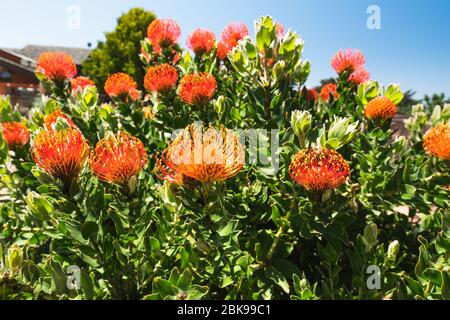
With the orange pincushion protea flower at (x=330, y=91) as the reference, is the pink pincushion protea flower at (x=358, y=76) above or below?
above

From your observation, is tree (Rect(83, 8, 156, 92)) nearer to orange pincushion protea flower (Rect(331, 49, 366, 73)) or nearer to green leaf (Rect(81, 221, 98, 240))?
orange pincushion protea flower (Rect(331, 49, 366, 73))

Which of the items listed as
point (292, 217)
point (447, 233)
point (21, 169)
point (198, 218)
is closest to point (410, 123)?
point (447, 233)

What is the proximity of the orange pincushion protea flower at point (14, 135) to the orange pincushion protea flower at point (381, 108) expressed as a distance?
2225 mm

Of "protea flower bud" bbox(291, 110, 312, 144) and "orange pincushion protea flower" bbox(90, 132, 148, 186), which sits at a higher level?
"protea flower bud" bbox(291, 110, 312, 144)

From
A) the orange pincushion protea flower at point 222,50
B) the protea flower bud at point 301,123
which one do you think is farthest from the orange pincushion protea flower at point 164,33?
the protea flower bud at point 301,123

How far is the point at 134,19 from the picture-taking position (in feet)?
Answer: 71.6

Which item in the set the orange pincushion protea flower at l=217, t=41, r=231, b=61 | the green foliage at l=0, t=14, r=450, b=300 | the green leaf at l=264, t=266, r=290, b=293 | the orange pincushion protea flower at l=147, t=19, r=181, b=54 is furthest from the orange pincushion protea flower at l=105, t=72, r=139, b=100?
the green leaf at l=264, t=266, r=290, b=293

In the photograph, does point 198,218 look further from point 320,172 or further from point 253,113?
point 253,113

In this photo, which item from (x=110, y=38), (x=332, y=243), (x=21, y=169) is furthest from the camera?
(x=110, y=38)

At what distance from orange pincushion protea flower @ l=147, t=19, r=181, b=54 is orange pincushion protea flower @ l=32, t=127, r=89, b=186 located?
1672mm

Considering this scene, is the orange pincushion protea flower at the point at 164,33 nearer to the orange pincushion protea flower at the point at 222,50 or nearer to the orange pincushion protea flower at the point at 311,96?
the orange pincushion protea flower at the point at 222,50

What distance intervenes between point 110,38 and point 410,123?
2178 cm

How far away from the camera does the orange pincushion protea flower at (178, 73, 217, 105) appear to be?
207cm

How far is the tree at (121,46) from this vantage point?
21.2m
